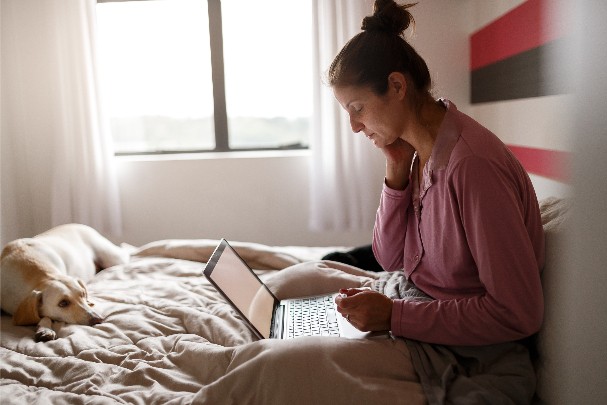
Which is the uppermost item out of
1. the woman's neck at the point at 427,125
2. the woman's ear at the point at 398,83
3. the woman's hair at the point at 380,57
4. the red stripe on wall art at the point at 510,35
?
the red stripe on wall art at the point at 510,35

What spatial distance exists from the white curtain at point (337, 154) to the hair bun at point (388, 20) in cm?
199

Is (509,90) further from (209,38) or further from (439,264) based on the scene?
(209,38)

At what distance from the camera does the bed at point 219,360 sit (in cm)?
98

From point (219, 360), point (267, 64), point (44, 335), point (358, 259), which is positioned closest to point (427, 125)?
point (219, 360)

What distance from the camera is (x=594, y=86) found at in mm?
419

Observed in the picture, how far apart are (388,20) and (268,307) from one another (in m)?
0.79

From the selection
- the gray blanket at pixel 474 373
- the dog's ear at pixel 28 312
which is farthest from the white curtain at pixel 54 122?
the gray blanket at pixel 474 373

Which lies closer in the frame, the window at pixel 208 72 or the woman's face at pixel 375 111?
the woman's face at pixel 375 111

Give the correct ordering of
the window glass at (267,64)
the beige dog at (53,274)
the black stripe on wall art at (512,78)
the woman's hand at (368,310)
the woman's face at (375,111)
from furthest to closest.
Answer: the window glass at (267,64)
the black stripe on wall art at (512,78)
the beige dog at (53,274)
the woman's face at (375,111)
the woman's hand at (368,310)

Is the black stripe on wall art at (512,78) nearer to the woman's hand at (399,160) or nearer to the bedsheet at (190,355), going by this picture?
the woman's hand at (399,160)

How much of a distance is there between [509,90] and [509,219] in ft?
5.76

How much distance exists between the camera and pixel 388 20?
1245 mm

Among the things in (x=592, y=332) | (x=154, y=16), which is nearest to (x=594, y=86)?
(x=592, y=332)

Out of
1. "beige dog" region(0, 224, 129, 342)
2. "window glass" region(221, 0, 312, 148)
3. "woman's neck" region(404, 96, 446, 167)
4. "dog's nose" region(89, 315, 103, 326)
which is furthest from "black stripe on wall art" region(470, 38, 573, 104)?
"beige dog" region(0, 224, 129, 342)
